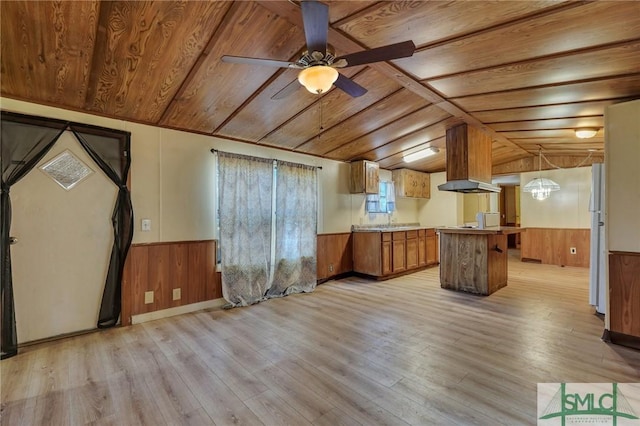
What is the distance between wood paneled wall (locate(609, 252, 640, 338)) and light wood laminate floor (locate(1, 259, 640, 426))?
0.21 metres

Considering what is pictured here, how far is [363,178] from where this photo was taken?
5.33 meters

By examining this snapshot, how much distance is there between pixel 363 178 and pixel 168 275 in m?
3.53

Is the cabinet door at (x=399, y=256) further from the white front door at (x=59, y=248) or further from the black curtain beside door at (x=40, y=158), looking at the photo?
the white front door at (x=59, y=248)

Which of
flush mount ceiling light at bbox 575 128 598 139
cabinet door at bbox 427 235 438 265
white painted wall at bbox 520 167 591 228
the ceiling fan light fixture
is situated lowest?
cabinet door at bbox 427 235 438 265

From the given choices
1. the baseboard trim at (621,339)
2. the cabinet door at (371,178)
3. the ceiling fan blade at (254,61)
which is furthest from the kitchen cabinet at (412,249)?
the ceiling fan blade at (254,61)

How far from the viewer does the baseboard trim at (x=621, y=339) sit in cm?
250

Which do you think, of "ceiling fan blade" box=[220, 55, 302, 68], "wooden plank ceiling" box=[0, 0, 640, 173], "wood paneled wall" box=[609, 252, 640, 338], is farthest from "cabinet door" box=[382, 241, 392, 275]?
"ceiling fan blade" box=[220, 55, 302, 68]

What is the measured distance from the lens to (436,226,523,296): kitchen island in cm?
412

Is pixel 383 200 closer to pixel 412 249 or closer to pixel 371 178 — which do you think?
pixel 371 178

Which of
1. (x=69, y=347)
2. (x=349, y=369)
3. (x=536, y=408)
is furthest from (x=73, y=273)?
(x=536, y=408)

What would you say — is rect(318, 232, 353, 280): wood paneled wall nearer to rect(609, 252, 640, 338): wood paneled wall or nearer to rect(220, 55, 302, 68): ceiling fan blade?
rect(220, 55, 302, 68): ceiling fan blade

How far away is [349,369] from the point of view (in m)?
2.19

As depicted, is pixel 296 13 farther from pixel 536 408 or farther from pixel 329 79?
pixel 536 408

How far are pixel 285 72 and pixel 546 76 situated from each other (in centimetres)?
233
